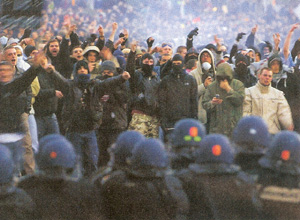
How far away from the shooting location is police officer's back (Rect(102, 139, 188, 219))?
4629 millimetres

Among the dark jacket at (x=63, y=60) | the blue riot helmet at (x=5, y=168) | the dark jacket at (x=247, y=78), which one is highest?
the dark jacket at (x=63, y=60)

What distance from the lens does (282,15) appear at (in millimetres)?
16422

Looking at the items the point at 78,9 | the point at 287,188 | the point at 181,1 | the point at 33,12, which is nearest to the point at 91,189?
the point at 287,188

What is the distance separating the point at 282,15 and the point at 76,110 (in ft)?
34.2

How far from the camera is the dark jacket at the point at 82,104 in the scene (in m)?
7.23

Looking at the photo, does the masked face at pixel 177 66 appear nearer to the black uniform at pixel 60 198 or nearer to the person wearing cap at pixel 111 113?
the person wearing cap at pixel 111 113

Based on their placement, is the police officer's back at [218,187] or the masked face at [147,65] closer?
the police officer's back at [218,187]

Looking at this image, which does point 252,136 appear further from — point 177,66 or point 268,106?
point 177,66

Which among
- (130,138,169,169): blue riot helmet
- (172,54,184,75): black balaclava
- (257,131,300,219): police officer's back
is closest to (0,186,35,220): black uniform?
(130,138,169,169): blue riot helmet

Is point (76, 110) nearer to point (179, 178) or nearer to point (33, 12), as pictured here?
point (179, 178)

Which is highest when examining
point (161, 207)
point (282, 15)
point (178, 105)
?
point (282, 15)

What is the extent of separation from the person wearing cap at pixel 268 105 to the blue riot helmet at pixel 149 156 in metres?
2.97

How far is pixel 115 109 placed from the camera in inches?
297

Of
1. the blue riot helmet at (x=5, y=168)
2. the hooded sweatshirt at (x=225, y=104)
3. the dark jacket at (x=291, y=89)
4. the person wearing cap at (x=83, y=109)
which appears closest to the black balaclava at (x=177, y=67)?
the hooded sweatshirt at (x=225, y=104)
